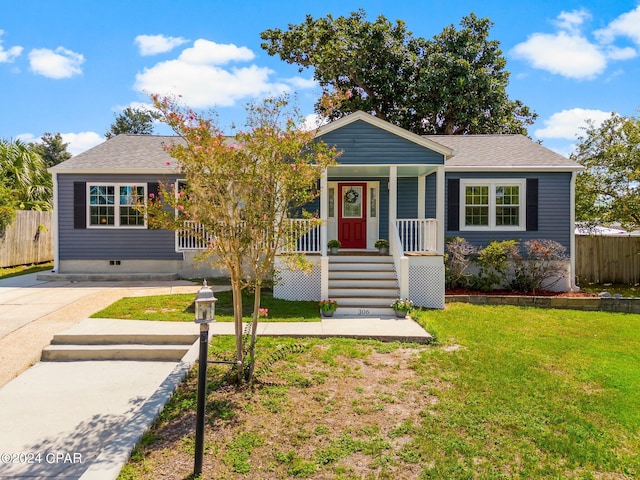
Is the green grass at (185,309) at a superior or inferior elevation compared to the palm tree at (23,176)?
inferior

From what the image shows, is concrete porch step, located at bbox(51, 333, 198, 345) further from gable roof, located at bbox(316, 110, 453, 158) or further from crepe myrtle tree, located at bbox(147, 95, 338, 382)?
gable roof, located at bbox(316, 110, 453, 158)

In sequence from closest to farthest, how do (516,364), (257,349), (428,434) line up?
1. (428,434)
2. (516,364)
3. (257,349)

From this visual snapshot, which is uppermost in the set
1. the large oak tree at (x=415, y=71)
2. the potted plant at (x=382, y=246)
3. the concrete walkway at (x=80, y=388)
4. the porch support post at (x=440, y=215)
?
the large oak tree at (x=415, y=71)

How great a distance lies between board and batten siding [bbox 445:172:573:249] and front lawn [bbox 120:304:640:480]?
585 cm

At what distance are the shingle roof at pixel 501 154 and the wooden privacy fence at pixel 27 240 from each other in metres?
15.6

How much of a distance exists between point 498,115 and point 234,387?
20.1m

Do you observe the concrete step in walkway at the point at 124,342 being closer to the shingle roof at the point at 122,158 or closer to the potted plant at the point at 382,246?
the shingle roof at the point at 122,158

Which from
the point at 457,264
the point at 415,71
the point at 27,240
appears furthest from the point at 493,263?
the point at 27,240

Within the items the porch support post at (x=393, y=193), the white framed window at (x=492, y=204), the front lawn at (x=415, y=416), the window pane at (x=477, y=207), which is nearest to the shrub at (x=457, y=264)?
the white framed window at (x=492, y=204)

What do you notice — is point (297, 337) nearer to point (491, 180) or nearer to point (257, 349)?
point (257, 349)

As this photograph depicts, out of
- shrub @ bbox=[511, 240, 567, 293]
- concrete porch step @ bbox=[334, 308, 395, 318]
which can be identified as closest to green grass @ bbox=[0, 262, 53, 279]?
concrete porch step @ bbox=[334, 308, 395, 318]

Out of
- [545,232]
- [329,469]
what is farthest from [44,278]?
[545,232]

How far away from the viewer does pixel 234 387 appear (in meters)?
4.71

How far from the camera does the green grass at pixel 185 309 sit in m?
8.05
